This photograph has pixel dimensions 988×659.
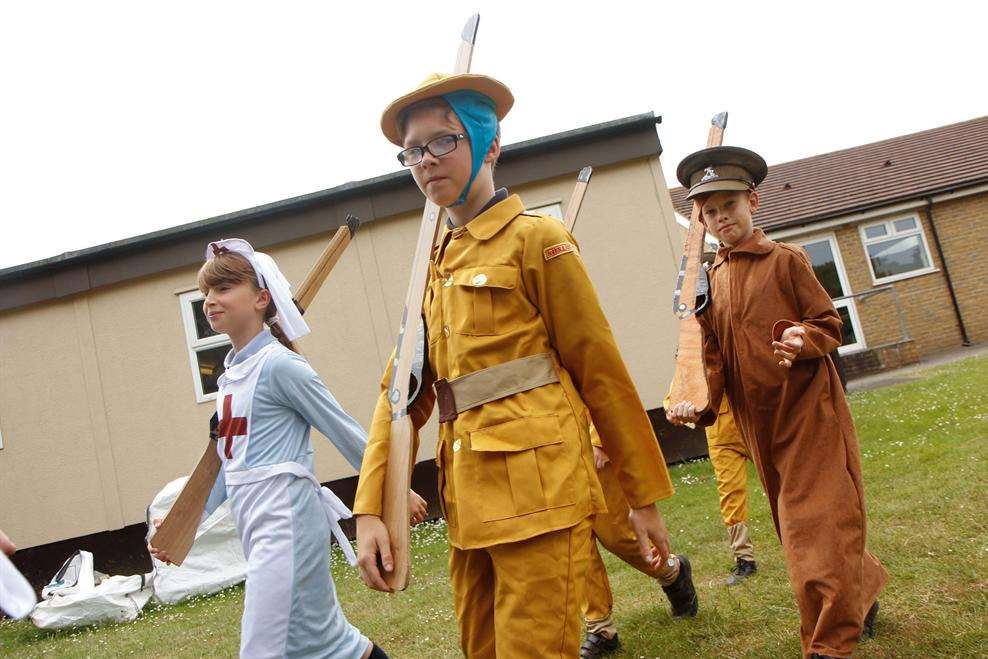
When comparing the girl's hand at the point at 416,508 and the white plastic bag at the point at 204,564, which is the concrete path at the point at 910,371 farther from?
the girl's hand at the point at 416,508

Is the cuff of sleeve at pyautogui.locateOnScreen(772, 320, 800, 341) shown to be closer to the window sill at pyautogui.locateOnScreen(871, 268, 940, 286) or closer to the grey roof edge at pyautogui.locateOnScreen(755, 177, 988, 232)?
the grey roof edge at pyautogui.locateOnScreen(755, 177, 988, 232)

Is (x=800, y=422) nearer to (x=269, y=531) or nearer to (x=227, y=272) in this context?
(x=269, y=531)

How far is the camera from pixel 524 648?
5.86ft

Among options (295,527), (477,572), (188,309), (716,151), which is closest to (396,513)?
(477,572)

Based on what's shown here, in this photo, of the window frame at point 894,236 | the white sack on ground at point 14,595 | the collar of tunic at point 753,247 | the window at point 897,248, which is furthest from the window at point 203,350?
the window at point 897,248

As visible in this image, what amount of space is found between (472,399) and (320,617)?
134 centimetres

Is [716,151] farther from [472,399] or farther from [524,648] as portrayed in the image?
A: [524,648]

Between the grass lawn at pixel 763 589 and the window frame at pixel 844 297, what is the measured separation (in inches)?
346

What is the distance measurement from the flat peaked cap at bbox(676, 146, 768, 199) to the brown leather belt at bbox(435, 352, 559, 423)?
5.03ft

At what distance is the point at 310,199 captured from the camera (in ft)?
32.2

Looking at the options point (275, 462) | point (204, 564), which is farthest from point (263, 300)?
point (204, 564)

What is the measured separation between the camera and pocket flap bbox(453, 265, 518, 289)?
6.63ft

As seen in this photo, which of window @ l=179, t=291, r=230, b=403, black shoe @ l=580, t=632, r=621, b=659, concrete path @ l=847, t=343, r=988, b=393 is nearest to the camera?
black shoe @ l=580, t=632, r=621, b=659

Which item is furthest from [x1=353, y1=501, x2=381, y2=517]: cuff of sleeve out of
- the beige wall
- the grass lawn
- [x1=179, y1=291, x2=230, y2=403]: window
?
[x1=179, y1=291, x2=230, y2=403]: window
